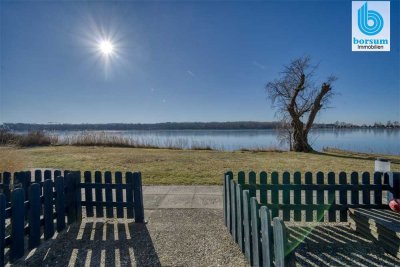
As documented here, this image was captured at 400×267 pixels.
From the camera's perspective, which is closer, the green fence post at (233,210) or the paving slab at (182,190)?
the green fence post at (233,210)

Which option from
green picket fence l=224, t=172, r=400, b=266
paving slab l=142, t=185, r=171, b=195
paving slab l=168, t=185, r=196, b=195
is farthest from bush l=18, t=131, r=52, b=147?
green picket fence l=224, t=172, r=400, b=266

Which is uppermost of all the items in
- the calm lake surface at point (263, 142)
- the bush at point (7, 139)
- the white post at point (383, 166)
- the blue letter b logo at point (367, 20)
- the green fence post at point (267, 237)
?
the blue letter b logo at point (367, 20)

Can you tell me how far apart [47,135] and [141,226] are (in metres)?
25.2

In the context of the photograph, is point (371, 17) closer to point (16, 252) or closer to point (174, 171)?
point (174, 171)

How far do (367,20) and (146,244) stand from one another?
452 inches

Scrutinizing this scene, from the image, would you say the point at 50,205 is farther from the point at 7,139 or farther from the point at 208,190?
the point at 7,139

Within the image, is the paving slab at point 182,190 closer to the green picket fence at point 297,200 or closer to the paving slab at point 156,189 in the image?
the paving slab at point 156,189

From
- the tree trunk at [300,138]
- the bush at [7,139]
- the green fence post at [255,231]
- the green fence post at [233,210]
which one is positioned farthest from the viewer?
the tree trunk at [300,138]

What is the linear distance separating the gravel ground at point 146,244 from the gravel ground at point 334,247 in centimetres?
93

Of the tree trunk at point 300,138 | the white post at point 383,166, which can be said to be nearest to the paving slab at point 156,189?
the white post at point 383,166

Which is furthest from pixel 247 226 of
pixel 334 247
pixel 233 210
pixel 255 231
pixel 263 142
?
pixel 263 142

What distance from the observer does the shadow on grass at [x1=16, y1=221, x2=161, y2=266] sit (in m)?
3.31

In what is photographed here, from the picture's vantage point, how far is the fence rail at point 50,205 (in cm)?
334

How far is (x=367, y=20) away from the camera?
9.96m
